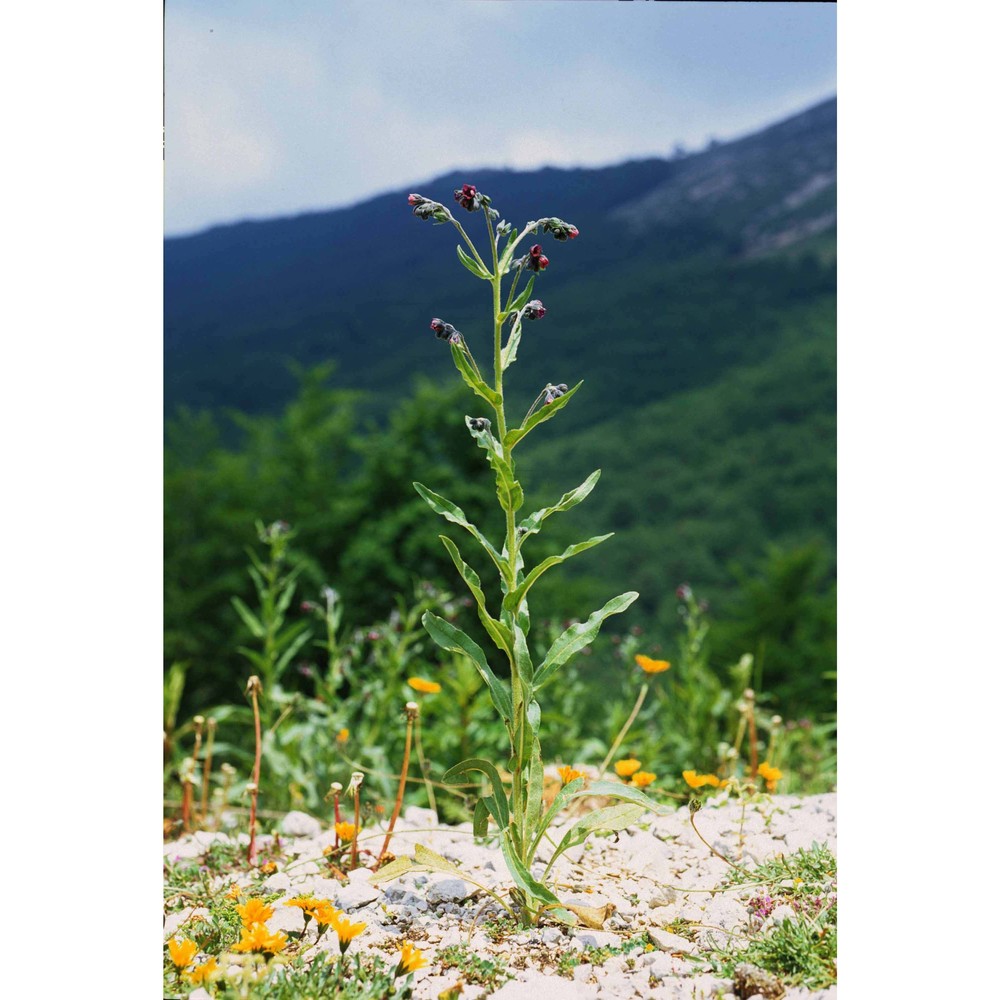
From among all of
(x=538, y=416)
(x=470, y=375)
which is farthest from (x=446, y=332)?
(x=538, y=416)

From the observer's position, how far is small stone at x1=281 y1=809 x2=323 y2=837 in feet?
6.44

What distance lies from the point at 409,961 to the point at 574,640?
19.5 inches

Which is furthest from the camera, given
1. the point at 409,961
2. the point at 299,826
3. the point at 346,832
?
the point at 299,826

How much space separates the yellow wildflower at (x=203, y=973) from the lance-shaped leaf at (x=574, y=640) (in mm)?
576

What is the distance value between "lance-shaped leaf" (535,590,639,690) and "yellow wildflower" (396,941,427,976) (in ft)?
1.29

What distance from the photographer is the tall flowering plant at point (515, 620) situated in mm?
1300

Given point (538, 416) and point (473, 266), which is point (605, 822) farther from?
point (473, 266)

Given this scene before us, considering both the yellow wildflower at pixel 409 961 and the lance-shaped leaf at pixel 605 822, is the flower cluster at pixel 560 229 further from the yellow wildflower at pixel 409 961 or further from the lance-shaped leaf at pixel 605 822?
the yellow wildflower at pixel 409 961

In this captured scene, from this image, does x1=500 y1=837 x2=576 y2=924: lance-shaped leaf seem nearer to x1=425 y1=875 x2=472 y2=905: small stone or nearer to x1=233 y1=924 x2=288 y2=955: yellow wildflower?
x1=425 y1=875 x2=472 y2=905: small stone

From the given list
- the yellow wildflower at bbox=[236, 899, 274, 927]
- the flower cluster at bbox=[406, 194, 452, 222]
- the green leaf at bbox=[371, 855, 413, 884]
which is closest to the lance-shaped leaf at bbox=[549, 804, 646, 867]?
A: the green leaf at bbox=[371, 855, 413, 884]

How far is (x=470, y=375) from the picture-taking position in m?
1.29
